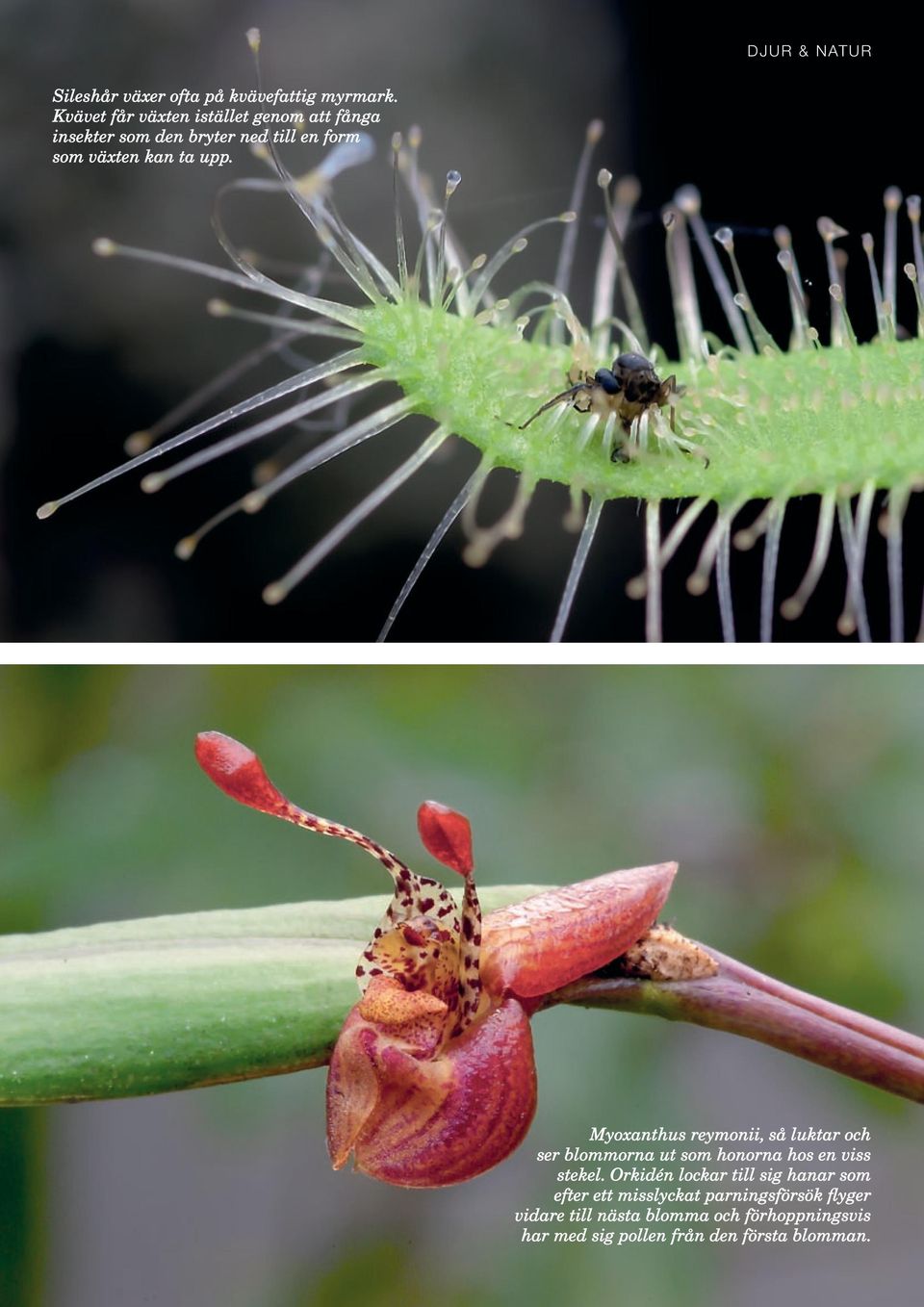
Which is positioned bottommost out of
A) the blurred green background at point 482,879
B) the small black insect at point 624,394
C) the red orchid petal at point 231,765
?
the blurred green background at point 482,879

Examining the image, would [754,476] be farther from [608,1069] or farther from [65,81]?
[65,81]

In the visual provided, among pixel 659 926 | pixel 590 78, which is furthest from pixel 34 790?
pixel 590 78

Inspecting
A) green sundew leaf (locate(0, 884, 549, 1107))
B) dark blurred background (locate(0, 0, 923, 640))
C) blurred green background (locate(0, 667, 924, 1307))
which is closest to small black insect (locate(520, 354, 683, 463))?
dark blurred background (locate(0, 0, 923, 640))

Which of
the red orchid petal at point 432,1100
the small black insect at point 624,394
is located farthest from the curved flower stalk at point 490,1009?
the small black insect at point 624,394

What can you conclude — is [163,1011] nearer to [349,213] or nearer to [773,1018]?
[773,1018]

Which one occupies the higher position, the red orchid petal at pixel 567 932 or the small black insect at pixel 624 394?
the small black insect at pixel 624 394

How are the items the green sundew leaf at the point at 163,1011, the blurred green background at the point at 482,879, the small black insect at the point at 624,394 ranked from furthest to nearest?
the blurred green background at the point at 482,879 < the small black insect at the point at 624,394 < the green sundew leaf at the point at 163,1011

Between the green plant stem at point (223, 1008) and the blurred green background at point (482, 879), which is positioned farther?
the blurred green background at point (482, 879)

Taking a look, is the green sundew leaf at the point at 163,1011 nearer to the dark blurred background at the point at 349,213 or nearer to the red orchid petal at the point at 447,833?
the red orchid petal at the point at 447,833

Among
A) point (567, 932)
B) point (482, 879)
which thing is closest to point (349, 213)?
point (482, 879)
